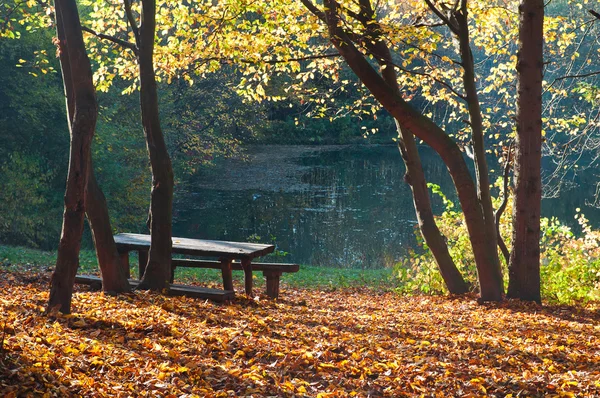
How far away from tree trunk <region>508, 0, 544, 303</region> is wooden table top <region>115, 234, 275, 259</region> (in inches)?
130

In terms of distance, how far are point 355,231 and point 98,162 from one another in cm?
887

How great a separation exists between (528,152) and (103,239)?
538cm

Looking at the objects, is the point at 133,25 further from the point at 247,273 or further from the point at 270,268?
the point at 270,268

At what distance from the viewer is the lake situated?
21172mm

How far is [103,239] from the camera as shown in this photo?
7.14 meters

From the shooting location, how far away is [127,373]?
433cm

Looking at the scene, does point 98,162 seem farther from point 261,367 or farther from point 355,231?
point 261,367

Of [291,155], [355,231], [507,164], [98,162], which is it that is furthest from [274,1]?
[291,155]

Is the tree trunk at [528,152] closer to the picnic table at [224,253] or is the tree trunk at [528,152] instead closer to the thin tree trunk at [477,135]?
the thin tree trunk at [477,135]

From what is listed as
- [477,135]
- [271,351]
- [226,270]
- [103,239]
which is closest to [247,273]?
[226,270]

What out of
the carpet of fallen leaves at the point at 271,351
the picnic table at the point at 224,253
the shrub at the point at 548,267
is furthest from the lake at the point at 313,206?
the carpet of fallen leaves at the point at 271,351

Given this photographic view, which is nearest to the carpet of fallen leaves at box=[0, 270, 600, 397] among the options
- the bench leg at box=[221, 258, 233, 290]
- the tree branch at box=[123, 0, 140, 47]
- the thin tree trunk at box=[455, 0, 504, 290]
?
the bench leg at box=[221, 258, 233, 290]

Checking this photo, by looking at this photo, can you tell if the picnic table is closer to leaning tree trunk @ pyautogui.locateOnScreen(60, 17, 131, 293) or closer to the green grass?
leaning tree trunk @ pyautogui.locateOnScreen(60, 17, 131, 293)

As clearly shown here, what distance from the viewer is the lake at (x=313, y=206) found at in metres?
21.2
